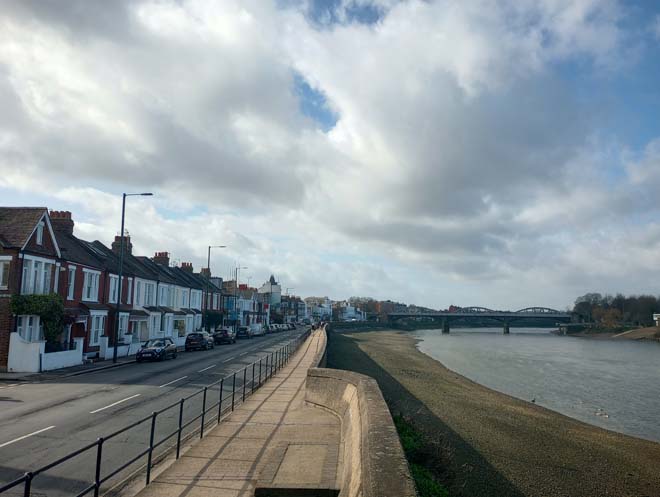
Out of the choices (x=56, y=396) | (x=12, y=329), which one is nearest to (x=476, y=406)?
(x=56, y=396)

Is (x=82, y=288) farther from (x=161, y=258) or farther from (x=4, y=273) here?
(x=161, y=258)

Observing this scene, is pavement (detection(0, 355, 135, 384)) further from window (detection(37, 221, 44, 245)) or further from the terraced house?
window (detection(37, 221, 44, 245))

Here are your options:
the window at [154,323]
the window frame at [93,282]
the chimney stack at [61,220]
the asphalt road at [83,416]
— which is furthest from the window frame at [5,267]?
the window at [154,323]

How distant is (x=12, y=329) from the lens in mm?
27578

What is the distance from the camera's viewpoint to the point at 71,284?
34094mm

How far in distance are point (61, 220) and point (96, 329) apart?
8.65 meters

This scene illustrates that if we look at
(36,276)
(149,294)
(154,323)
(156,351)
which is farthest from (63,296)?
(154,323)

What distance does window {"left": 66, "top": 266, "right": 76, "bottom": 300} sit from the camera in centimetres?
3362

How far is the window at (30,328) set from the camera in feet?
92.9

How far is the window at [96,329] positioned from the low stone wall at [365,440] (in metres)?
24.5

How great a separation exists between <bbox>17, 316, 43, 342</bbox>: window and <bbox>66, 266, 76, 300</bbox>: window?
418cm

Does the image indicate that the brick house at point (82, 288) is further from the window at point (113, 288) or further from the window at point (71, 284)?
the window at point (113, 288)

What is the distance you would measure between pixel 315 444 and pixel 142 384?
14089 mm

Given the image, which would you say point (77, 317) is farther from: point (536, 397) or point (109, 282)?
point (536, 397)
